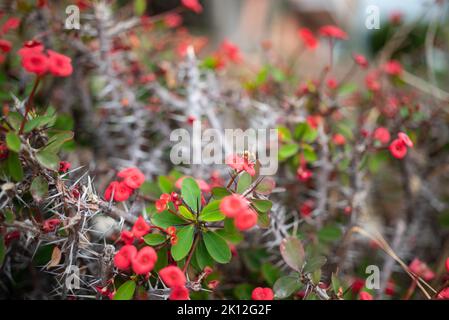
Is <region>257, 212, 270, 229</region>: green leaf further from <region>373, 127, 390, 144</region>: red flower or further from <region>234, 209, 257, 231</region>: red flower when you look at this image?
<region>373, 127, 390, 144</region>: red flower

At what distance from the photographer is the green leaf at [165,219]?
3.40 ft

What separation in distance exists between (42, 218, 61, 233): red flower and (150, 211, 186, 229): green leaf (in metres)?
0.25

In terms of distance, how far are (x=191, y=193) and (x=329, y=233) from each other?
2.02ft

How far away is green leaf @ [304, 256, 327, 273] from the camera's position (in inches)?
41.9

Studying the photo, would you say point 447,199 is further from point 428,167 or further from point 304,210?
point 304,210

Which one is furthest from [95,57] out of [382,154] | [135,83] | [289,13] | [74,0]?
[289,13]

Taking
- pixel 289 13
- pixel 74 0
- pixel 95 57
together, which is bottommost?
pixel 289 13

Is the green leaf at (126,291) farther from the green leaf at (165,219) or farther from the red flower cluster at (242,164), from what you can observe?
the red flower cluster at (242,164)

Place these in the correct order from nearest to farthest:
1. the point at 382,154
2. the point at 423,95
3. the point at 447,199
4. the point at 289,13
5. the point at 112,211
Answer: the point at 112,211 < the point at 382,154 < the point at 447,199 < the point at 423,95 < the point at 289,13

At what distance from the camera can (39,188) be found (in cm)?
98

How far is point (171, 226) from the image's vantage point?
1047mm

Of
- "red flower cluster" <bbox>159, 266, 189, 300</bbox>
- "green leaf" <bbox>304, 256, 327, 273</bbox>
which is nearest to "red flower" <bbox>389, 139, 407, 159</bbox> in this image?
"green leaf" <bbox>304, 256, 327, 273</bbox>

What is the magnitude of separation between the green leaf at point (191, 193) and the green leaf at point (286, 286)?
1.02 feet
